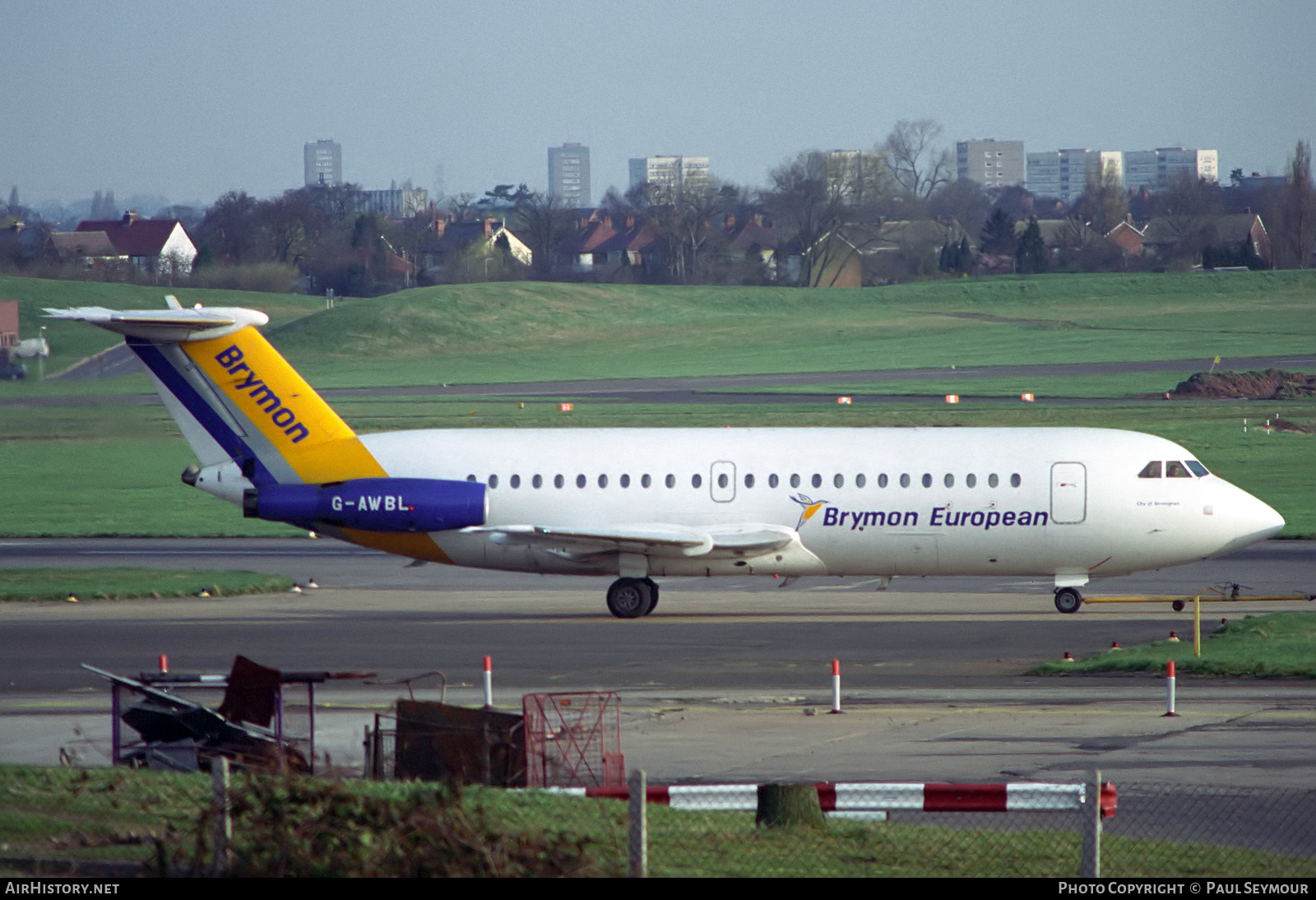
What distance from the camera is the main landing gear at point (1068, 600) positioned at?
27.5m

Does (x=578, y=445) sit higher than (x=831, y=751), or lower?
higher

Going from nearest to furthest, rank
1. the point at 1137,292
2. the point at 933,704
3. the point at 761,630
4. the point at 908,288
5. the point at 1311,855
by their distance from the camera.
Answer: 1. the point at 1311,855
2. the point at 933,704
3. the point at 761,630
4. the point at 1137,292
5. the point at 908,288

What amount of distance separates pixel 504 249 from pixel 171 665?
14111 centimetres

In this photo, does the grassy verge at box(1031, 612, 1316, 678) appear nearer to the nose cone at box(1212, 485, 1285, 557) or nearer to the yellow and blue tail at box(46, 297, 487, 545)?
the nose cone at box(1212, 485, 1285, 557)

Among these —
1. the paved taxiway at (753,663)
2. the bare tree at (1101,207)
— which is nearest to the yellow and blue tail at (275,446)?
the paved taxiway at (753,663)

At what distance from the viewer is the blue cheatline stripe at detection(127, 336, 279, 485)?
27641 mm

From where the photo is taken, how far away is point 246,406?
91.4 ft

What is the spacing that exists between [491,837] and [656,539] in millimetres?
17603

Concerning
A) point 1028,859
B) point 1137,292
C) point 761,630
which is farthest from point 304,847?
point 1137,292

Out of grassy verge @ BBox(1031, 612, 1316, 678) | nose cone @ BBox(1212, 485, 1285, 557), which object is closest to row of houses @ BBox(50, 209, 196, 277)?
nose cone @ BBox(1212, 485, 1285, 557)

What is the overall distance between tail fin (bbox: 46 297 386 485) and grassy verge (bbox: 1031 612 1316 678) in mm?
13109

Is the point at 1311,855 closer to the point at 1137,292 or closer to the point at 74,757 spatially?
the point at 74,757

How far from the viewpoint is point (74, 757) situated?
1641 centimetres

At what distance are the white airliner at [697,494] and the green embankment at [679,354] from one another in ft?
21.2
